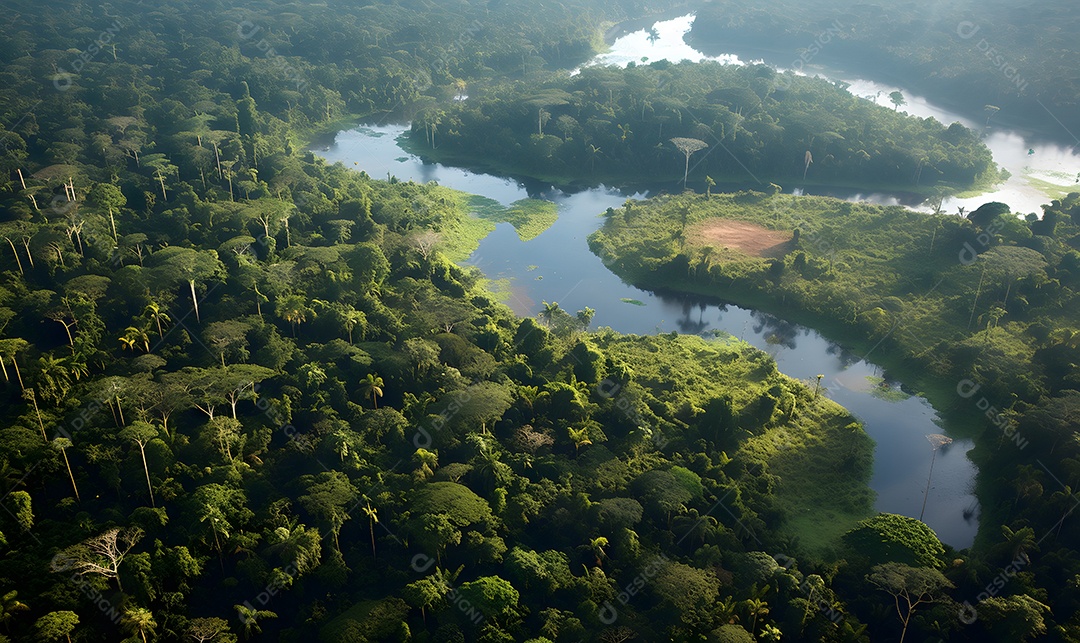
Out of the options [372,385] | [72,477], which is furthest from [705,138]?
[72,477]

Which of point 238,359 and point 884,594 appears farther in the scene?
point 238,359

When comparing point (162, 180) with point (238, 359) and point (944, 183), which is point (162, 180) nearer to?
point (238, 359)

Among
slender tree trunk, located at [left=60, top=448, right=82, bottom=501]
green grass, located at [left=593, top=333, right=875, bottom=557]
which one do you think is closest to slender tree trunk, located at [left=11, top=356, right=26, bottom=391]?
slender tree trunk, located at [left=60, top=448, right=82, bottom=501]

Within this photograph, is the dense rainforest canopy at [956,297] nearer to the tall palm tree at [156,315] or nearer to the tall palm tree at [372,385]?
the tall palm tree at [372,385]

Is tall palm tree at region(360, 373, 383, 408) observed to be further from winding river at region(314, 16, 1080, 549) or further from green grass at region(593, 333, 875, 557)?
winding river at region(314, 16, 1080, 549)

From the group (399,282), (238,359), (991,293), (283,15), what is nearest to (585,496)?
(238,359)

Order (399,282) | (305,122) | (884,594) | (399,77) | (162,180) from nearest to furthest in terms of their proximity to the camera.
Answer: (884,594) < (399,282) < (162,180) < (305,122) < (399,77)
